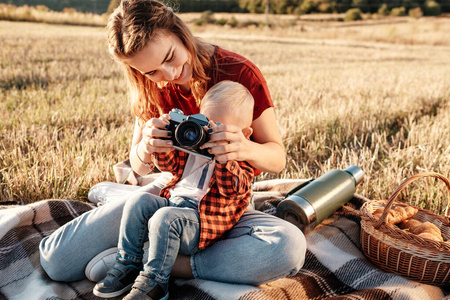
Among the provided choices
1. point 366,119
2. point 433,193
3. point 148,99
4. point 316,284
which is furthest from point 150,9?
point 366,119

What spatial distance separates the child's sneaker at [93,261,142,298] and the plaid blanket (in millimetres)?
124

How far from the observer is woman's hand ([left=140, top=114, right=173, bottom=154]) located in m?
1.74

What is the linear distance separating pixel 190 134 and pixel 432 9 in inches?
1711

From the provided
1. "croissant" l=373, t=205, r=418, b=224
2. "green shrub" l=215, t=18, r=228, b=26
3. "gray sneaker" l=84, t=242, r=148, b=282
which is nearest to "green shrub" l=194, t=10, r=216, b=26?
"green shrub" l=215, t=18, r=228, b=26

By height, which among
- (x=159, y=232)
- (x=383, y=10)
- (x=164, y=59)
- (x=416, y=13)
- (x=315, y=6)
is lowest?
(x=159, y=232)

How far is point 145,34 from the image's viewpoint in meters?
1.83

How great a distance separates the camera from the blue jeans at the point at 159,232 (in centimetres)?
171

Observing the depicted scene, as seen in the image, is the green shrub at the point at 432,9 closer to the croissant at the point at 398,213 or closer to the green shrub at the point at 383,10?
the green shrub at the point at 383,10

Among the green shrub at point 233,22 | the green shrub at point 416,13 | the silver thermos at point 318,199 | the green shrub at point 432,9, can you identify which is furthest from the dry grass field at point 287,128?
the green shrub at point 432,9

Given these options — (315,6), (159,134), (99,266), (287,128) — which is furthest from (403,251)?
(315,6)

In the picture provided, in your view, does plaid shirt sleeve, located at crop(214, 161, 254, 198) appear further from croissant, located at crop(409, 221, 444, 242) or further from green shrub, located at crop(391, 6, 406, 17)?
green shrub, located at crop(391, 6, 406, 17)

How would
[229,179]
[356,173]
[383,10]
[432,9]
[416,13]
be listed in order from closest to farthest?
[229,179] < [356,173] < [416,13] < [432,9] < [383,10]

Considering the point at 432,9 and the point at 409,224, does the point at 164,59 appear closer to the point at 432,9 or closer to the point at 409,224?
the point at 409,224

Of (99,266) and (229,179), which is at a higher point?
(229,179)
